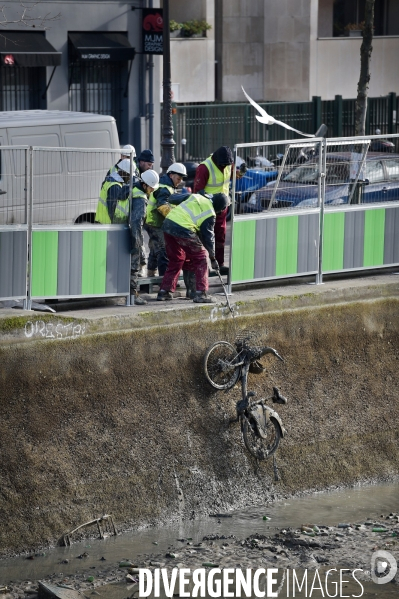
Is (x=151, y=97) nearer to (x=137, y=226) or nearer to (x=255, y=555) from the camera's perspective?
(x=137, y=226)

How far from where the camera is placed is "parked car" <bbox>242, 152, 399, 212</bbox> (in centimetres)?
1148

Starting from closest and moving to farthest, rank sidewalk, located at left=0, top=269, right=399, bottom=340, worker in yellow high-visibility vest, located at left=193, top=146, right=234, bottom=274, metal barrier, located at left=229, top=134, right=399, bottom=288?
sidewalk, located at left=0, top=269, right=399, bottom=340, metal barrier, located at left=229, top=134, right=399, bottom=288, worker in yellow high-visibility vest, located at left=193, top=146, right=234, bottom=274

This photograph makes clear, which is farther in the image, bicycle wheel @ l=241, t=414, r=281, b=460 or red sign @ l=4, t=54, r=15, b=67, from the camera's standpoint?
red sign @ l=4, t=54, r=15, b=67

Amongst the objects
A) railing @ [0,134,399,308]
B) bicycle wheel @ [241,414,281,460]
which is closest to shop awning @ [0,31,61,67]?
railing @ [0,134,399,308]

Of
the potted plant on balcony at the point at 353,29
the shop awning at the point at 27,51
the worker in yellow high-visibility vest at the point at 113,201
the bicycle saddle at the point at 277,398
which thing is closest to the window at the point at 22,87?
the shop awning at the point at 27,51

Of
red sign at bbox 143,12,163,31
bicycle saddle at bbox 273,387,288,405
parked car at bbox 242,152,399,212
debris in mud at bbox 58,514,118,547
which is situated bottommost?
debris in mud at bbox 58,514,118,547

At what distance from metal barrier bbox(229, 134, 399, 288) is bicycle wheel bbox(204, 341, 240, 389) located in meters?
0.98

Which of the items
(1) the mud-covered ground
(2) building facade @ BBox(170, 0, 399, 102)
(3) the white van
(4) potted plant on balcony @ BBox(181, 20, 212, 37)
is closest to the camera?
(1) the mud-covered ground

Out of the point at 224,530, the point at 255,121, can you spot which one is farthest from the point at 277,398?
the point at 255,121

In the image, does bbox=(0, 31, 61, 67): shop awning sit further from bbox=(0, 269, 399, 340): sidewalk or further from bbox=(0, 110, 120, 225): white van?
bbox=(0, 269, 399, 340): sidewalk

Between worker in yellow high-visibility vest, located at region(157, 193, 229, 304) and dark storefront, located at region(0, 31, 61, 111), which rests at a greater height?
dark storefront, located at region(0, 31, 61, 111)

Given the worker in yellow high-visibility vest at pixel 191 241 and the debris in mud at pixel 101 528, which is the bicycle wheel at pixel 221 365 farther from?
the debris in mud at pixel 101 528

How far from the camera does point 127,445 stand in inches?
385

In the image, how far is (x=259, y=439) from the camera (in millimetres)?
10422
